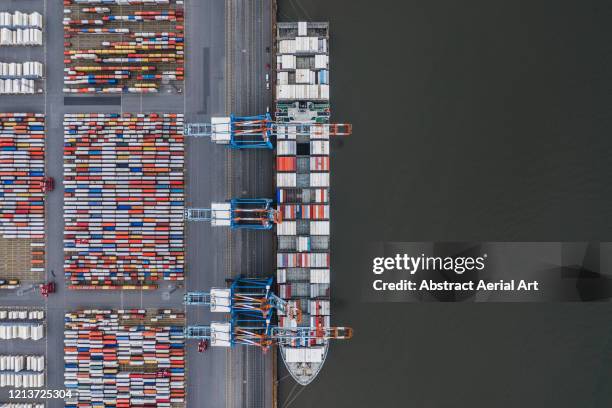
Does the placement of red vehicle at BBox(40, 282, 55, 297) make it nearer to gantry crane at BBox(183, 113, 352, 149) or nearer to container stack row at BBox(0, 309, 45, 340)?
container stack row at BBox(0, 309, 45, 340)

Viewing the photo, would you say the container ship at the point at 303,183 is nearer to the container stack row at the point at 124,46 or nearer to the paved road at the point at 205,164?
the paved road at the point at 205,164

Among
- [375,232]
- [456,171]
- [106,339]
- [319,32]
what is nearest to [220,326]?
[106,339]

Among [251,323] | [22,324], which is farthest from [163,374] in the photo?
[22,324]

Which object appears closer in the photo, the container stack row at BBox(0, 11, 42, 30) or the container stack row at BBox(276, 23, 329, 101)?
the container stack row at BBox(276, 23, 329, 101)

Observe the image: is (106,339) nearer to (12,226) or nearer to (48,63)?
(12,226)

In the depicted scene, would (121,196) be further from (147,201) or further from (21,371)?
(21,371)

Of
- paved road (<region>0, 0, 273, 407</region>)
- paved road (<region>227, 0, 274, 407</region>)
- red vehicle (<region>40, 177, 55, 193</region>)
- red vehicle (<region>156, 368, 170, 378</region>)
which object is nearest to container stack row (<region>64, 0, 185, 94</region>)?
paved road (<region>0, 0, 273, 407</region>)

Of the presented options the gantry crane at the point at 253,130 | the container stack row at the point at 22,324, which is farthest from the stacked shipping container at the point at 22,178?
the gantry crane at the point at 253,130
